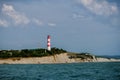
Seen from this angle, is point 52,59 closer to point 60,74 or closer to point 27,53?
point 27,53

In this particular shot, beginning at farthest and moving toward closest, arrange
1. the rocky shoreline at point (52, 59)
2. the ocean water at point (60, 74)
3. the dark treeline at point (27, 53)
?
the dark treeline at point (27, 53) → the rocky shoreline at point (52, 59) → the ocean water at point (60, 74)

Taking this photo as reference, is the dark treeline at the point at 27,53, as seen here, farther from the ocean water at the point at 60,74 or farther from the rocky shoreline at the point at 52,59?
the ocean water at the point at 60,74

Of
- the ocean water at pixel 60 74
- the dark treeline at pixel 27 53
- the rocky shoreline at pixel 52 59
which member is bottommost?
the ocean water at pixel 60 74

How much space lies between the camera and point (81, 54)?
174000 mm

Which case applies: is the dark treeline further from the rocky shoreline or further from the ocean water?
the ocean water

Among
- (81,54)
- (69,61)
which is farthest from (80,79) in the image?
(81,54)

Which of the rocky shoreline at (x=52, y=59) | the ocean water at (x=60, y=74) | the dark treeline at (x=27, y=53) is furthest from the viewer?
the dark treeline at (x=27, y=53)

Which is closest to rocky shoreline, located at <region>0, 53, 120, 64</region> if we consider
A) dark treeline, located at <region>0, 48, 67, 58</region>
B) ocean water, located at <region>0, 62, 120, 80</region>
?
dark treeline, located at <region>0, 48, 67, 58</region>

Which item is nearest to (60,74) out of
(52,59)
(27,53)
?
(27,53)

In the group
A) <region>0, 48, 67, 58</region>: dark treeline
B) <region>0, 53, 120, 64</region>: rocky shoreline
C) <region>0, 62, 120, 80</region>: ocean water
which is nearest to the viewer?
<region>0, 62, 120, 80</region>: ocean water

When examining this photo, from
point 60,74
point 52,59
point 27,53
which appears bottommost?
point 60,74

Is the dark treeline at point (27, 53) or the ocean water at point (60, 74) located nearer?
the ocean water at point (60, 74)

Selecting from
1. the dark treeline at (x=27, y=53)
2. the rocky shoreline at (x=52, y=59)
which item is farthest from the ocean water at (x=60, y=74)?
the dark treeline at (x=27, y=53)

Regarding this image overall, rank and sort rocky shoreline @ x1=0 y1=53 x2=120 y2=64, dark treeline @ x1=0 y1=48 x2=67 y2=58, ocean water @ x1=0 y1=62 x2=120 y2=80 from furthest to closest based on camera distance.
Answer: dark treeline @ x1=0 y1=48 x2=67 y2=58
rocky shoreline @ x1=0 y1=53 x2=120 y2=64
ocean water @ x1=0 y1=62 x2=120 y2=80
